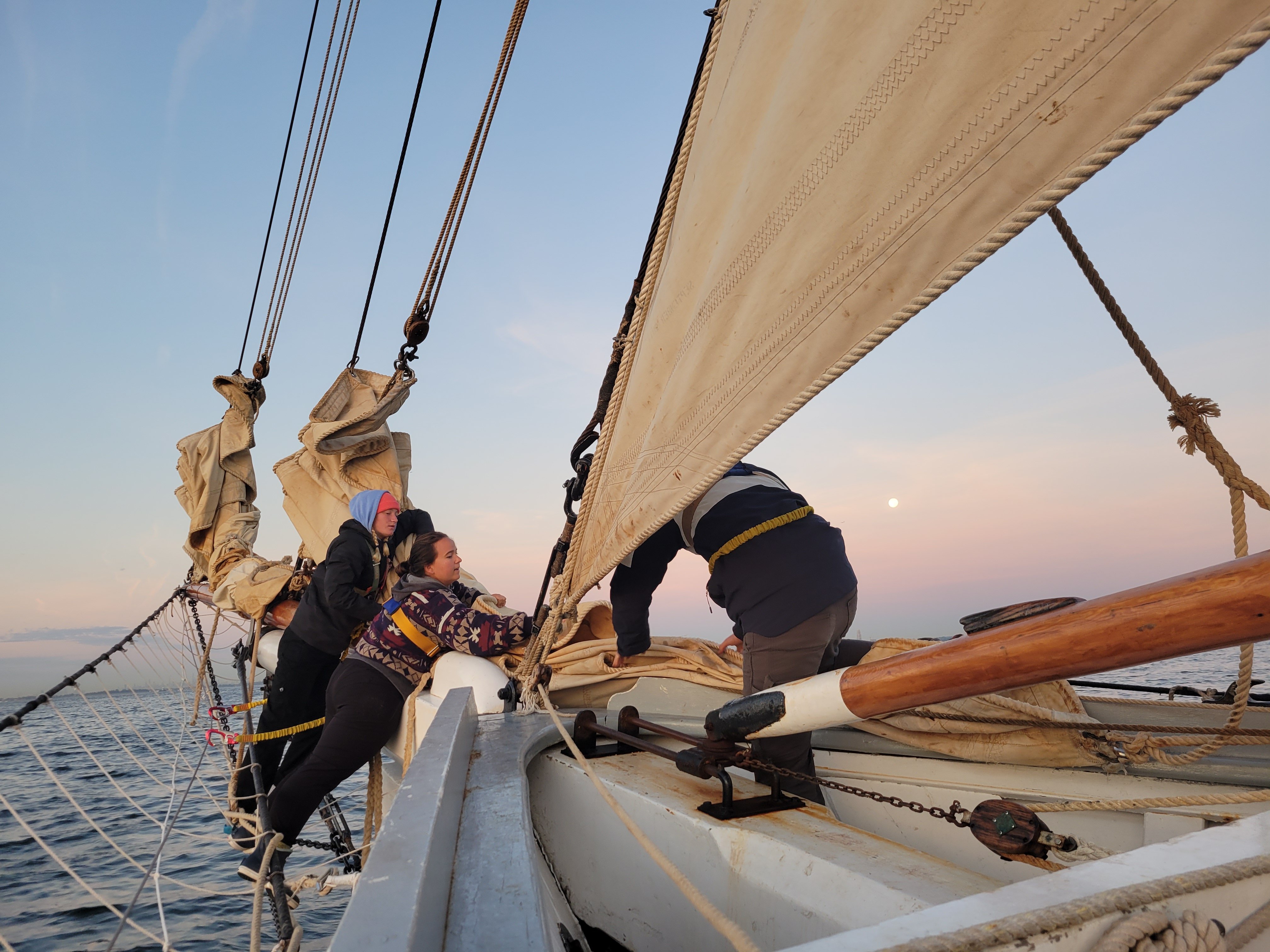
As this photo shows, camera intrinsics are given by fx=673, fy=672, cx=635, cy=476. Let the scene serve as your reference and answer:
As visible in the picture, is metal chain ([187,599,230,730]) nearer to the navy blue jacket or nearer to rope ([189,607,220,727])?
rope ([189,607,220,727])

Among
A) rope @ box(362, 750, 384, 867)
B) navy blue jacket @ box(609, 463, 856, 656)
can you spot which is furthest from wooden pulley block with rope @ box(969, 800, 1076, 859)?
rope @ box(362, 750, 384, 867)

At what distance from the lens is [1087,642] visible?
0.94 m

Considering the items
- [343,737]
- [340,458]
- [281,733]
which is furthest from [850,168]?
[340,458]

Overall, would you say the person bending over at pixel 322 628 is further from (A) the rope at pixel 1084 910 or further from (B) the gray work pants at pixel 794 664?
(A) the rope at pixel 1084 910

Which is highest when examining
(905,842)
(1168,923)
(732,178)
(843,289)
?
(732,178)

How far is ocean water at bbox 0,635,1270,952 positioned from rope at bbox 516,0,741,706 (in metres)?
1.26

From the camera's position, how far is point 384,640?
3273 millimetres

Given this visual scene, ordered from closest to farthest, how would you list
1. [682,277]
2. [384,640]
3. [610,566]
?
[682,277] < [610,566] < [384,640]

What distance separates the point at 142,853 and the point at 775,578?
31.5ft

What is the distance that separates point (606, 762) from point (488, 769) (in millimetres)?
391

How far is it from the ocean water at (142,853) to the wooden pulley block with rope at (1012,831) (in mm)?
619

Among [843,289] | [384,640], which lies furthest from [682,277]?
[384,640]

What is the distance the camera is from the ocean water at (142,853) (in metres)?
5.45

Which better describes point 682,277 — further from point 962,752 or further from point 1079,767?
point 1079,767
